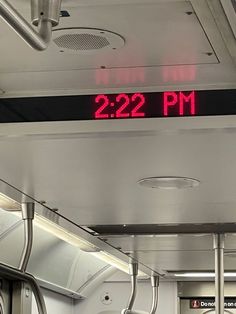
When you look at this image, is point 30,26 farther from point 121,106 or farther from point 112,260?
point 112,260

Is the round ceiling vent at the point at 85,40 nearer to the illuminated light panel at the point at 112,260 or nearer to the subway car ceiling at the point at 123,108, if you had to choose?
the subway car ceiling at the point at 123,108

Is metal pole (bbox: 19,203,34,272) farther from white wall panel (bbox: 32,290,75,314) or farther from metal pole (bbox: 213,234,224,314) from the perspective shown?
white wall panel (bbox: 32,290,75,314)

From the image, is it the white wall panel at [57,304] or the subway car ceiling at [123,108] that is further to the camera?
the white wall panel at [57,304]

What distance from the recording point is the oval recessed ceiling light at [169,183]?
4.34 meters

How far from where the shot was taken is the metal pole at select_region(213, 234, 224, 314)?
19.3ft

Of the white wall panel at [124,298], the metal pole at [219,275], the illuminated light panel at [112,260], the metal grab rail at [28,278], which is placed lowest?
the metal grab rail at [28,278]

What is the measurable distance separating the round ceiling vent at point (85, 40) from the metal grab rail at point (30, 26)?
59cm

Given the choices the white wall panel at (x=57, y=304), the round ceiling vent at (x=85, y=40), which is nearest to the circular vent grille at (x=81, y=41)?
the round ceiling vent at (x=85, y=40)

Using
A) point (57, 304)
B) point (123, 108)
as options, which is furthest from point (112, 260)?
point (123, 108)

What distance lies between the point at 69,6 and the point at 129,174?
6.08 ft

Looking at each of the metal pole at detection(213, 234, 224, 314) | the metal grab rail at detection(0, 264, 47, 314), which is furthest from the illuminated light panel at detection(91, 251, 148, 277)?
the metal grab rail at detection(0, 264, 47, 314)

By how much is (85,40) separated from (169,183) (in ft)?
6.09

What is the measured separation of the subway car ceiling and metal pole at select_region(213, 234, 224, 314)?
103 cm

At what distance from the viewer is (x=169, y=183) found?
4.45 meters
